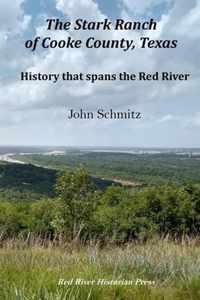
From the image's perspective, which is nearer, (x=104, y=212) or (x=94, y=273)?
(x=94, y=273)

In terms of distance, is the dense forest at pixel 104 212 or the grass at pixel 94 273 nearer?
the grass at pixel 94 273

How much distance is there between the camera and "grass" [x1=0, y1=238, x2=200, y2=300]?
3.48 m

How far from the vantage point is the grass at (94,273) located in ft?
11.4

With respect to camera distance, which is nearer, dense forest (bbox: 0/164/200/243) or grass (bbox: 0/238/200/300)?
grass (bbox: 0/238/200/300)

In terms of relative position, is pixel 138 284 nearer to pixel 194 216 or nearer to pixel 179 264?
pixel 179 264

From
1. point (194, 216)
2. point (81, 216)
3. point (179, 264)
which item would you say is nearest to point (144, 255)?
point (179, 264)

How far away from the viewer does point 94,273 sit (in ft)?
13.7

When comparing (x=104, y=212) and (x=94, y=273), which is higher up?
(x=94, y=273)

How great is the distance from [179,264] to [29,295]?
2.16m

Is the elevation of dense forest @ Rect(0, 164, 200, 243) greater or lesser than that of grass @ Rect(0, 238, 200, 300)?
lesser

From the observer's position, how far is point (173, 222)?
27.0 m

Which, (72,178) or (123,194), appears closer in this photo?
(72,178)

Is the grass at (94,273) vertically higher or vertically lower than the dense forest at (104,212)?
higher

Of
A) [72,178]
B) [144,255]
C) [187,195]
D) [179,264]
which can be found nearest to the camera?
[179,264]
